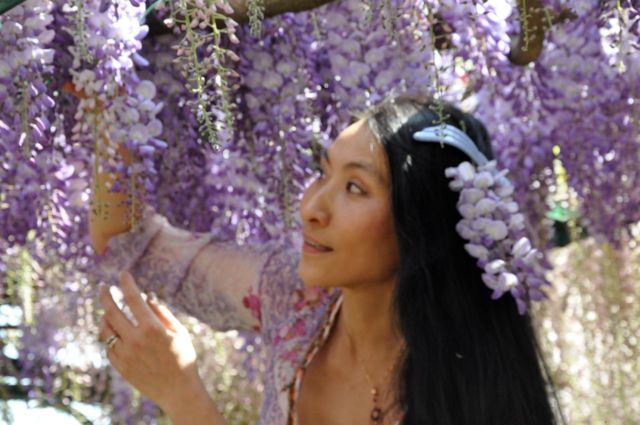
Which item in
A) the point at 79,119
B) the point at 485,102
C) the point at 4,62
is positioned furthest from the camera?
the point at 485,102

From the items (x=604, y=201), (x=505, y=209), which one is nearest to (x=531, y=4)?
(x=505, y=209)

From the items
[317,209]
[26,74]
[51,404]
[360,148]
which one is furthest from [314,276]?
[51,404]

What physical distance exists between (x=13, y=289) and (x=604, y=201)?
4.07ft

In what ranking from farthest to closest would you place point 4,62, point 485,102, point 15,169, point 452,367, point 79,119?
point 485,102 < point 452,367 < point 15,169 < point 79,119 < point 4,62

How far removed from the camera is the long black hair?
2248 mm

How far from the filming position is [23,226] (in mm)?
2303

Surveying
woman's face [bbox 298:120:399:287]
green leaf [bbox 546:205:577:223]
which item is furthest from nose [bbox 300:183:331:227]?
green leaf [bbox 546:205:577:223]

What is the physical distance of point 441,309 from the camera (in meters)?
2.30

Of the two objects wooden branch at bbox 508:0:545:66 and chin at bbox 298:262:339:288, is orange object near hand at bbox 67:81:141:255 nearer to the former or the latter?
chin at bbox 298:262:339:288

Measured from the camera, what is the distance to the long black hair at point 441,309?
7.38 feet

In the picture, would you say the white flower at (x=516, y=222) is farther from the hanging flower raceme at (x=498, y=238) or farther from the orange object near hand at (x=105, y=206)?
the orange object near hand at (x=105, y=206)

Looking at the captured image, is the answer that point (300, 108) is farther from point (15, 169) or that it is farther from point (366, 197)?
point (15, 169)

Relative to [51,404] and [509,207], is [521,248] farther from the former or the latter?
[51,404]

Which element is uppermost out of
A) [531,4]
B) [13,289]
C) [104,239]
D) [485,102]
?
[531,4]
